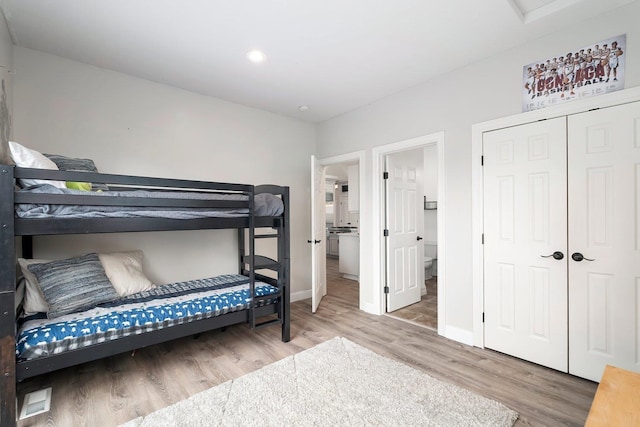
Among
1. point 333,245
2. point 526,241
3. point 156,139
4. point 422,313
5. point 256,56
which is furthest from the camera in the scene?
point 333,245

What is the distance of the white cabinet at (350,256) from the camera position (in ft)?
18.3

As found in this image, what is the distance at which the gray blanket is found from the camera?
1.69 metres

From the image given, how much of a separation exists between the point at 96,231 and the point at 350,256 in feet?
14.5

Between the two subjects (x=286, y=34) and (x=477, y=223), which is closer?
(x=286, y=34)

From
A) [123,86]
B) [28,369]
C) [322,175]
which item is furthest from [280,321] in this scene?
[123,86]

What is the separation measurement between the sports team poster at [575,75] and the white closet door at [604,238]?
190 mm

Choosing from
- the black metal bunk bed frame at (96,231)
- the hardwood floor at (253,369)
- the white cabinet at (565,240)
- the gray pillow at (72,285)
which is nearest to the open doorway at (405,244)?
the hardwood floor at (253,369)

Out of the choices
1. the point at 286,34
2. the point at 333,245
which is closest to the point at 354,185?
the point at 333,245

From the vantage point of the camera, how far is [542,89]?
2.26m

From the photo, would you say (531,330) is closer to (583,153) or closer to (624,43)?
(583,153)

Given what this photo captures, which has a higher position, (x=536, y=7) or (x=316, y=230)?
(x=536, y=7)

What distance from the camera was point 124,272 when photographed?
8.29ft

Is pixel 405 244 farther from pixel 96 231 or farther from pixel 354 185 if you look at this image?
pixel 96 231

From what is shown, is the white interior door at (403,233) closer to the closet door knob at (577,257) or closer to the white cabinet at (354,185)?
the closet door knob at (577,257)
